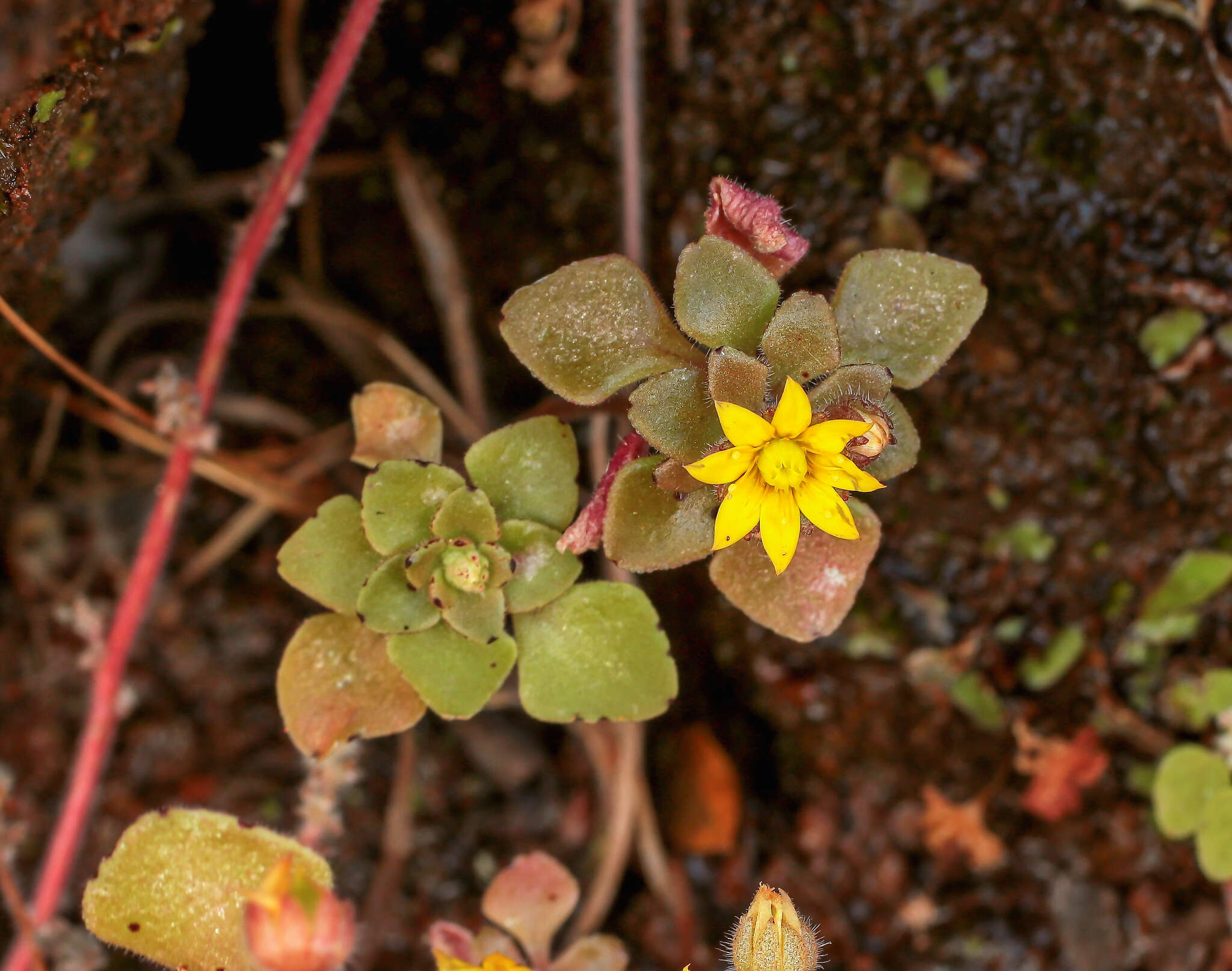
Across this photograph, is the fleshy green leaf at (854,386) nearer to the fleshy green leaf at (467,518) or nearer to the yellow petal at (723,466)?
the yellow petal at (723,466)

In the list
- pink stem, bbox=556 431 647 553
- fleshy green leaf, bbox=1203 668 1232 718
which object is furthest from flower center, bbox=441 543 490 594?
fleshy green leaf, bbox=1203 668 1232 718

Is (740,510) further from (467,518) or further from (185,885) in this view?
(185,885)

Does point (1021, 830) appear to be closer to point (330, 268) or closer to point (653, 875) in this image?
point (653, 875)

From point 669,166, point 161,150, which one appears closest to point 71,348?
point 161,150

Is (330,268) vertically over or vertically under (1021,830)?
over

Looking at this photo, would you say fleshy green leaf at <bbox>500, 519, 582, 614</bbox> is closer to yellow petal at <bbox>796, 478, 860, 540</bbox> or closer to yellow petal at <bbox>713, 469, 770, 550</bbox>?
yellow petal at <bbox>713, 469, 770, 550</bbox>

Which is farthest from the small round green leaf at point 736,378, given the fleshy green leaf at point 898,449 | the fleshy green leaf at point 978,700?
the fleshy green leaf at point 978,700
